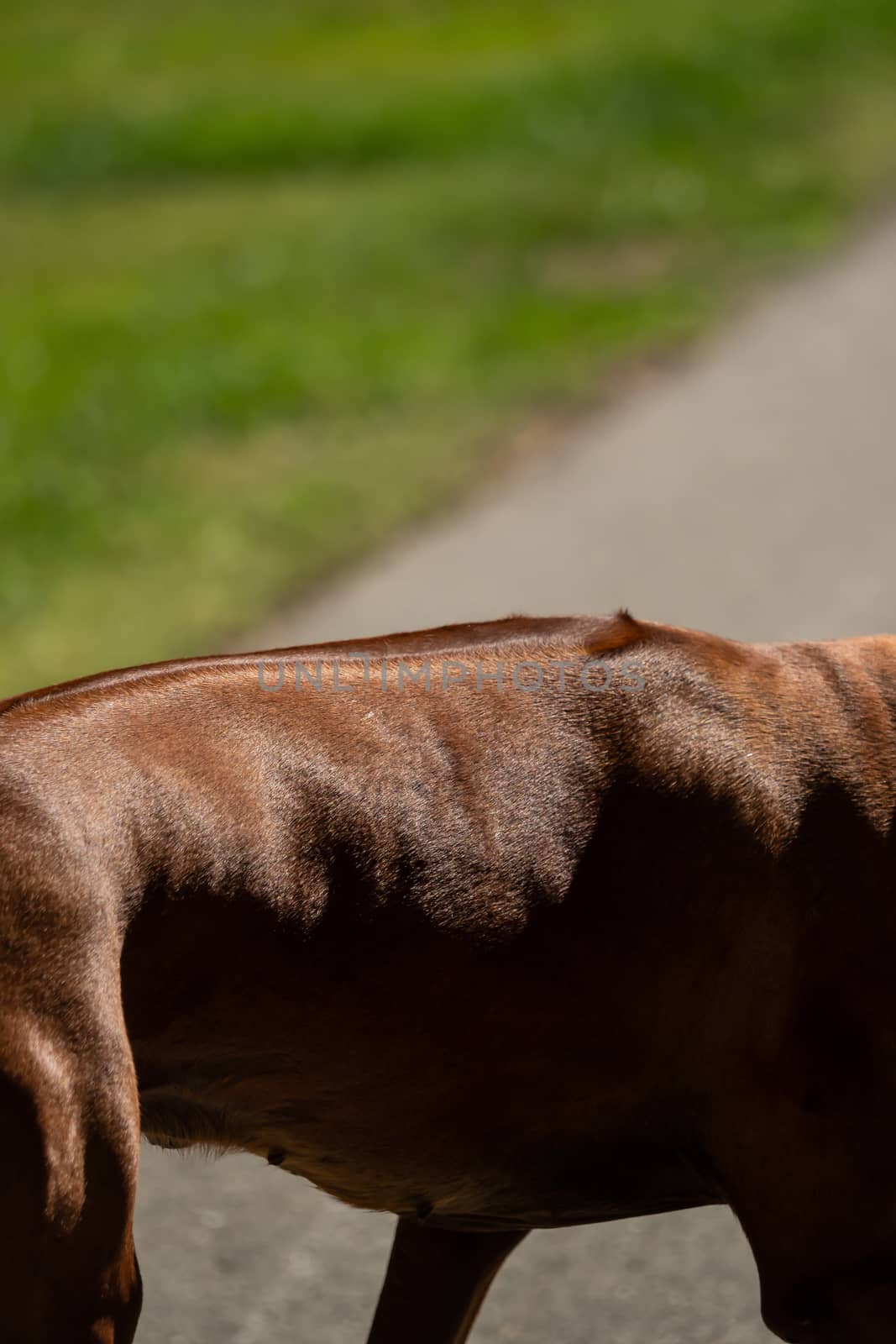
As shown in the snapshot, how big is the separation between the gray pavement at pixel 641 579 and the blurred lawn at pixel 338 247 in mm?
393

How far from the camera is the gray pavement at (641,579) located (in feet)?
11.6

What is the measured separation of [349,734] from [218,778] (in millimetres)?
198

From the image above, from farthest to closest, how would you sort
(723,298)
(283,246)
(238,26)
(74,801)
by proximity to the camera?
(238,26) → (283,246) → (723,298) → (74,801)

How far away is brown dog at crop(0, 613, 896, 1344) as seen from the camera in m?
2.18

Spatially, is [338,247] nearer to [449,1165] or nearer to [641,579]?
[641,579]

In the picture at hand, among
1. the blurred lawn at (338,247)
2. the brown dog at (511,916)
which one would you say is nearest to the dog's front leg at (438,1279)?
the brown dog at (511,916)

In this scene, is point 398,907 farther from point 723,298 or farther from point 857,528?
point 723,298

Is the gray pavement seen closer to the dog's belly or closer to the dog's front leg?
the dog's front leg

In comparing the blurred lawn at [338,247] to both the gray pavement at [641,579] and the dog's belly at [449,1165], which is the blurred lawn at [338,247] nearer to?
the gray pavement at [641,579]

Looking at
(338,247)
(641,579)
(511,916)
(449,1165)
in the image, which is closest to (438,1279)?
(449,1165)

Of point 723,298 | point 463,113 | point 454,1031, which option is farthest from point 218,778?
point 463,113

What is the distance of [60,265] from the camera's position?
11.9 m

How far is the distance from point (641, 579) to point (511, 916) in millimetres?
4788

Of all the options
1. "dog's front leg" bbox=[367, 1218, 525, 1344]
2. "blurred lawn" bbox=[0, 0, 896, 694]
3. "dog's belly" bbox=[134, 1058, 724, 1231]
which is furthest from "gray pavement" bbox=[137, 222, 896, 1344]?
"dog's belly" bbox=[134, 1058, 724, 1231]
